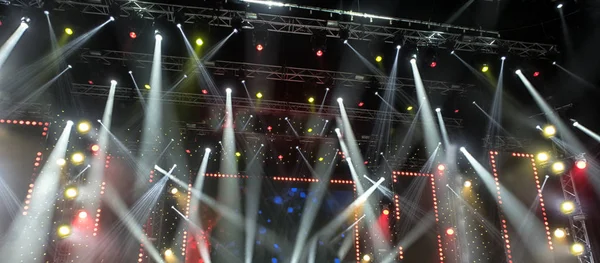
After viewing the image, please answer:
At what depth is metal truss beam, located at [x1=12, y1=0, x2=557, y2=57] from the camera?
5750 mm

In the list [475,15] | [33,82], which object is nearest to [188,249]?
[33,82]

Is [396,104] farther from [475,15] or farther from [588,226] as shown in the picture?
[588,226]

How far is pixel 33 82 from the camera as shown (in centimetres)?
689

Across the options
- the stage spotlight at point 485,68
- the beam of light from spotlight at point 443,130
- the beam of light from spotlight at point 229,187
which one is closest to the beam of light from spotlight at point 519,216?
the beam of light from spotlight at point 443,130

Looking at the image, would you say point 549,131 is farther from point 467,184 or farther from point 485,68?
point 467,184

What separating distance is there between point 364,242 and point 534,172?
375 cm

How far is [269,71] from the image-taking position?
23.2 feet

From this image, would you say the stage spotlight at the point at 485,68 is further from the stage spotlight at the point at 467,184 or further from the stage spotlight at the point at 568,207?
the stage spotlight at the point at 467,184

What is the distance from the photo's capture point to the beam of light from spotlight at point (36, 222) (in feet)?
20.4

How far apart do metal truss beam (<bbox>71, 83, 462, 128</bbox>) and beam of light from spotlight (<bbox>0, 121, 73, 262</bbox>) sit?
1480 mm

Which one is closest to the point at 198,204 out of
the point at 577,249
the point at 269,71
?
the point at 269,71

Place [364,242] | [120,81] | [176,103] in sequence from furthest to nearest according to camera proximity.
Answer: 1. [364,242]
2. [176,103]
3. [120,81]

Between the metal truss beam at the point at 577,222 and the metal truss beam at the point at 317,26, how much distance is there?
2131 mm

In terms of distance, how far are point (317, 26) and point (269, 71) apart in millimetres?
1393
